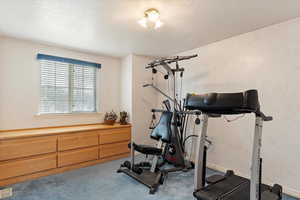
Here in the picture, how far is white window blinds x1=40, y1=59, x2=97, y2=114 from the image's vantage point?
333 centimetres

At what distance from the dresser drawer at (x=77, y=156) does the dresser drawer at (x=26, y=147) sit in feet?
0.70

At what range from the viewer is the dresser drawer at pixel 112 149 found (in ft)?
11.2

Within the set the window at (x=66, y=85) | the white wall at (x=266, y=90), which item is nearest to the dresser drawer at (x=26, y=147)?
the window at (x=66, y=85)

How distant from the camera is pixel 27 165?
260cm

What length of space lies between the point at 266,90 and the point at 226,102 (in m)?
1.30

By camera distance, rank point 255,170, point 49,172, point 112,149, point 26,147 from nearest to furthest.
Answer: point 255,170 → point 26,147 → point 49,172 → point 112,149

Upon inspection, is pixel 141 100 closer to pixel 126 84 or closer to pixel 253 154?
pixel 126 84

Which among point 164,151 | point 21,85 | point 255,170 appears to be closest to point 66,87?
point 21,85

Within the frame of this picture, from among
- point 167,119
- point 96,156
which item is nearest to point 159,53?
point 167,119

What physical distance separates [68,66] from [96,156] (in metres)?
1.94

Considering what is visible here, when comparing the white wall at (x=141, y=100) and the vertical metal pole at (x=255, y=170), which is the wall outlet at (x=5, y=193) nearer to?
the white wall at (x=141, y=100)

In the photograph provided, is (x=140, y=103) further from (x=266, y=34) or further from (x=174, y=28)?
(x=266, y=34)

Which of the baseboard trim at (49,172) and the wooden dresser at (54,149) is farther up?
the wooden dresser at (54,149)

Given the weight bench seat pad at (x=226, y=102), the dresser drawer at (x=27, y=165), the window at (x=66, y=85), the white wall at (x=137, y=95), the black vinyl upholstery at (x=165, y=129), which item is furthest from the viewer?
the white wall at (x=137, y=95)
